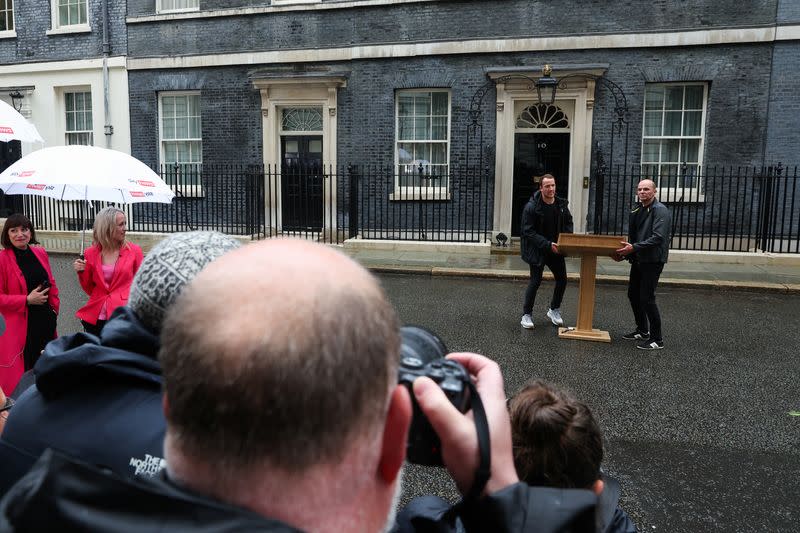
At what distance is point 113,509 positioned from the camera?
81cm

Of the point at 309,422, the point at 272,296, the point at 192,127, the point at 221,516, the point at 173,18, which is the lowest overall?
the point at 221,516

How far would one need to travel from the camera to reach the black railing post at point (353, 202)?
15031mm

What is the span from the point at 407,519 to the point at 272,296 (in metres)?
0.69

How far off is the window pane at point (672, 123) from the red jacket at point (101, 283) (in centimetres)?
1272

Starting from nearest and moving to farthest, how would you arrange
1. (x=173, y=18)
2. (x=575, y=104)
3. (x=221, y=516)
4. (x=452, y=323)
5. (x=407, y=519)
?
1. (x=221, y=516)
2. (x=407, y=519)
3. (x=452, y=323)
4. (x=575, y=104)
5. (x=173, y=18)

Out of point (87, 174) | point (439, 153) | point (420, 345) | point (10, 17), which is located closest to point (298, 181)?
point (439, 153)

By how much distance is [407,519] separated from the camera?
1304mm

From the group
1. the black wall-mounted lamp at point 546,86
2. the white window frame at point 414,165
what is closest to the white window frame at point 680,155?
the black wall-mounted lamp at point 546,86

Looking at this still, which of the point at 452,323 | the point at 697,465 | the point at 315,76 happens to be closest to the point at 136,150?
the point at 315,76

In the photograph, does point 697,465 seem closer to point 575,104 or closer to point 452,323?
point 452,323

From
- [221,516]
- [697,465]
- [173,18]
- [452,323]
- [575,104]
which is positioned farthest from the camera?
[173,18]

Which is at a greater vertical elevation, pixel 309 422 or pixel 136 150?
pixel 136 150

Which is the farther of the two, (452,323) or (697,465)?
(452,323)

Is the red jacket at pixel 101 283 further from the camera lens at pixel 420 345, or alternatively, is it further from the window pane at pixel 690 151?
the window pane at pixel 690 151
